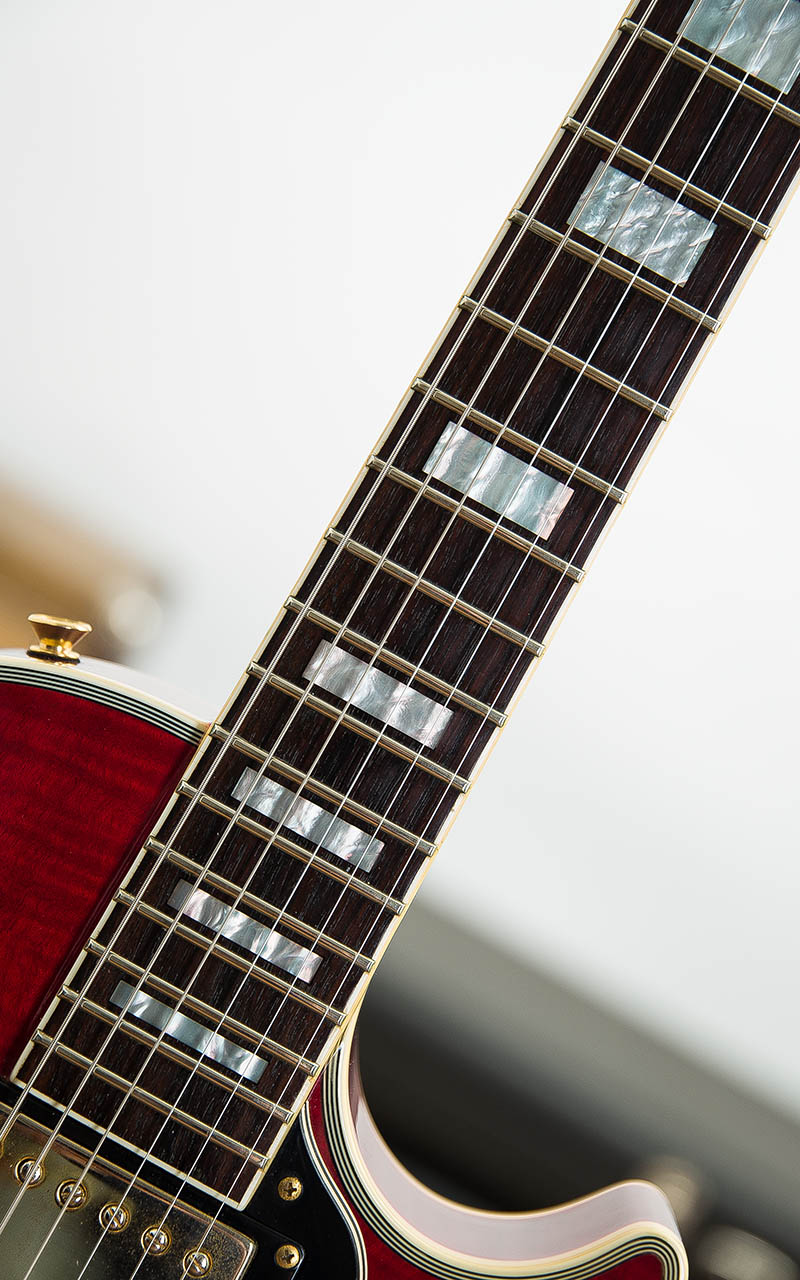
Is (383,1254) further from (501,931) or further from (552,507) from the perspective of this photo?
(552,507)

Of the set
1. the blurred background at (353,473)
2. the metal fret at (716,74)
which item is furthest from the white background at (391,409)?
the metal fret at (716,74)

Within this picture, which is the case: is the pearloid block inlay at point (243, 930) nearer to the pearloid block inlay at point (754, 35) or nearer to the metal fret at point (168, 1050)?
the metal fret at point (168, 1050)

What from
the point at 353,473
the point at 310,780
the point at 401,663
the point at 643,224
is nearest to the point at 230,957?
the point at 310,780

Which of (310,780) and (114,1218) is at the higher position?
(310,780)

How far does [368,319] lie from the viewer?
96cm

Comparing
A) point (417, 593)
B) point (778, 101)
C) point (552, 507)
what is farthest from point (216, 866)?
point (778, 101)

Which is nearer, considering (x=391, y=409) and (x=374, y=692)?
(x=374, y=692)

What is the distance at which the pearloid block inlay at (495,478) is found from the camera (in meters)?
0.70

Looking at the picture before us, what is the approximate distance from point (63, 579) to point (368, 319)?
412mm

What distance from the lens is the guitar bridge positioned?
695 millimetres

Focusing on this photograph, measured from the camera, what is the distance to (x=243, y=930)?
717 millimetres

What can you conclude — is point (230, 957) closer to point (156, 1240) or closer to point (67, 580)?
point (156, 1240)

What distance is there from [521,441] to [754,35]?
0.33 metres

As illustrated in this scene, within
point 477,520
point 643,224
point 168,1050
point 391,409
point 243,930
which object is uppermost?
point 643,224
